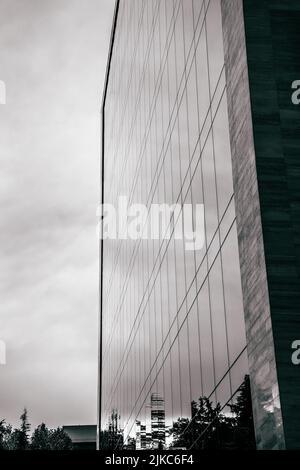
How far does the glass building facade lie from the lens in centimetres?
2517

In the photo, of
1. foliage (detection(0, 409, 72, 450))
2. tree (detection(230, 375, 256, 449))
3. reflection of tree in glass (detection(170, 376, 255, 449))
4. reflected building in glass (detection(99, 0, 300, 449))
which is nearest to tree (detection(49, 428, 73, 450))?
foliage (detection(0, 409, 72, 450))

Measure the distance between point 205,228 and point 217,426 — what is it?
641cm

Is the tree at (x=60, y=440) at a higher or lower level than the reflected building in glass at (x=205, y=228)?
higher

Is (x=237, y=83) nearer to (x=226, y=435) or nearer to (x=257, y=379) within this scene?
(x=257, y=379)

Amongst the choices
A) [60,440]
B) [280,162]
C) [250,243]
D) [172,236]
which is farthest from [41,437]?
[280,162]

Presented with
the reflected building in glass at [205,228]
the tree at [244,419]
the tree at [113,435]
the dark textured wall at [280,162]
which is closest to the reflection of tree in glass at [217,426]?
the tree at [244,419]

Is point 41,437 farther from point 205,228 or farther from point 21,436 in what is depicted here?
point 205,228

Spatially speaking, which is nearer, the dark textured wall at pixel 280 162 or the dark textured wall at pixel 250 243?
the dark textured wall at pixel 280 162

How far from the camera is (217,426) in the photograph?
25094 millimetres

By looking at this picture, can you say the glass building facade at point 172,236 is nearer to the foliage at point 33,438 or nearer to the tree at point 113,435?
the tree at point 113,435

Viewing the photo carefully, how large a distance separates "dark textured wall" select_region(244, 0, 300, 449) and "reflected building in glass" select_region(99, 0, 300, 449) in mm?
53

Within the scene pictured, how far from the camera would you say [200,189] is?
1129 inches

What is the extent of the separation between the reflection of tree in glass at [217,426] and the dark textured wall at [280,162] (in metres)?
3.37

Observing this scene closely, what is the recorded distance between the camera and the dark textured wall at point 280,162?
1858 cm
